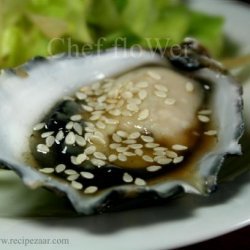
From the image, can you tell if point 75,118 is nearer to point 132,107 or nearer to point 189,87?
point 132,107

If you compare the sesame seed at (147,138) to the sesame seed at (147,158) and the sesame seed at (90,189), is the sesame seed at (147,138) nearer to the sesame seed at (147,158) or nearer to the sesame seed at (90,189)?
the sesame seed at (147,158)

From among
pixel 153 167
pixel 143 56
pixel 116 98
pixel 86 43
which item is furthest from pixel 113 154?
pixel 86 43

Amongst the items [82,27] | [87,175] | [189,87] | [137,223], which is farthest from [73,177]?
[82,27]

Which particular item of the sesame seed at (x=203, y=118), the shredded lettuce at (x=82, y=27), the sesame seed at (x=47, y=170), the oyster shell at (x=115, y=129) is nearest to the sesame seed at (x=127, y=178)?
the oyster shell at (x=115, y=129)

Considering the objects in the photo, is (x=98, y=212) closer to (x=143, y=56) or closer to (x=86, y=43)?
(x=143, y=56)

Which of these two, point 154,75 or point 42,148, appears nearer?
point 42,148

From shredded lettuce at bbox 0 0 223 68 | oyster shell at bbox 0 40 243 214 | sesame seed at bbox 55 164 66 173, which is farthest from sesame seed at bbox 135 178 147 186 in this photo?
shredded lettuce at bbox 0 0 223 68
